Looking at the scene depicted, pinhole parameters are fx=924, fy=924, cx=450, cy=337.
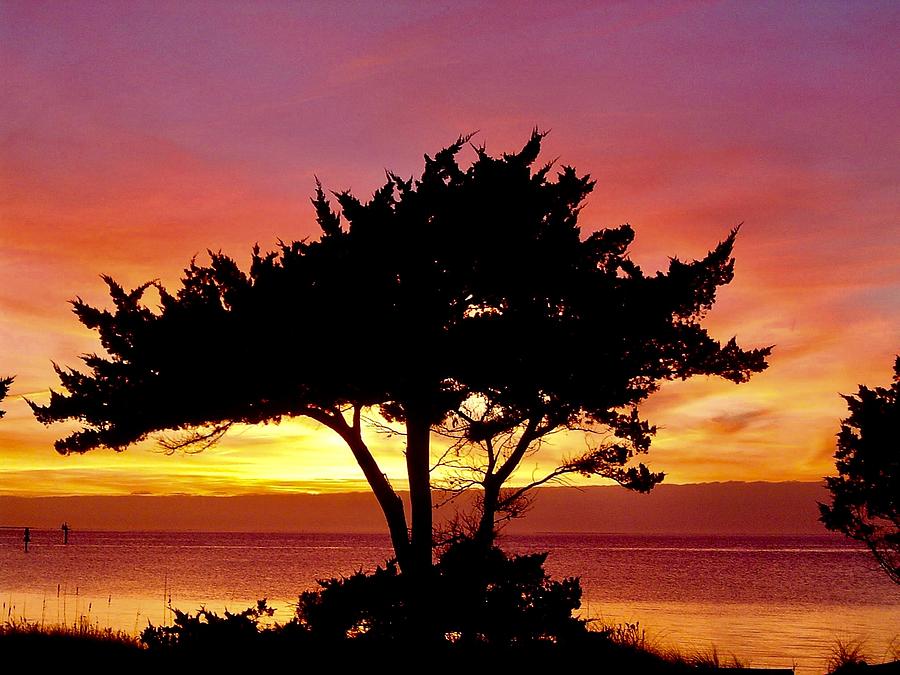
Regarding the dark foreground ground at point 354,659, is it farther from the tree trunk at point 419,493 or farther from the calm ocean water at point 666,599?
the calm ocean water at point 666,599

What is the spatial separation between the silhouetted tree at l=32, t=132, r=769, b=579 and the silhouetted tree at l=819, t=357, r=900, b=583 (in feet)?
18.6

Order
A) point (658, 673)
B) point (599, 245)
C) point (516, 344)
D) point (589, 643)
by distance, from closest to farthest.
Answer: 1. point (658, 673)
2. point (589, 643)
3. point (516, 344)
4. point (599, 245)

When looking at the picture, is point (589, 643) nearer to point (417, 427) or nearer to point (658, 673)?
point (658, 673)

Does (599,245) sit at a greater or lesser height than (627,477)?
greater

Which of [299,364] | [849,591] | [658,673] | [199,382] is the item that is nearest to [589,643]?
[658,673]

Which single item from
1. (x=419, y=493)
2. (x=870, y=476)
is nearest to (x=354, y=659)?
(x=419, y=493)

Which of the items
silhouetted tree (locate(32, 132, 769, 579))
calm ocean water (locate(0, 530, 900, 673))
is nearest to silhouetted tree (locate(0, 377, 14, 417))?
silhouetted tree (locate(32, 132, 769, 579))

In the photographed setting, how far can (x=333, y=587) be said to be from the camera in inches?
704

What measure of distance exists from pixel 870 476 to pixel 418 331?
40.0ft

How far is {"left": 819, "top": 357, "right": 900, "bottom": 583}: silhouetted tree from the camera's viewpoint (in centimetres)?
2236

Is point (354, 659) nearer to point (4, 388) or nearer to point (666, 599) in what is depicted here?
point (4, 388)

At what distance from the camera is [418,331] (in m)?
18.5

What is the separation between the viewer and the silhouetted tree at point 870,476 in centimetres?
2236

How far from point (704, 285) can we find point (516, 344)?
4.95m
